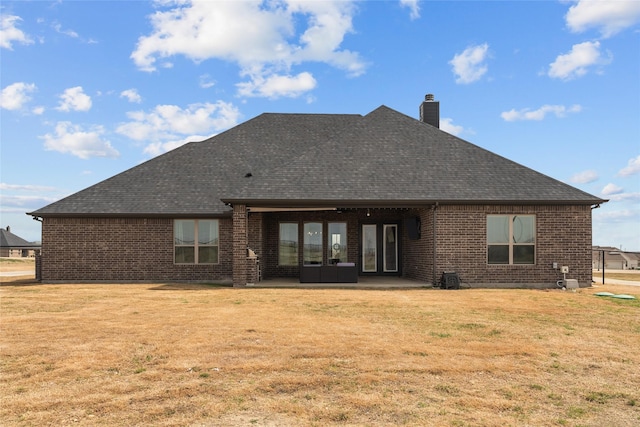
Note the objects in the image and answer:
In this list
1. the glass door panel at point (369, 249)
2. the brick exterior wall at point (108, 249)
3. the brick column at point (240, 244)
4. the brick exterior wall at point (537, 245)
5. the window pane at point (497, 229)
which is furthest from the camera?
the glass door panel at point (369, 249)

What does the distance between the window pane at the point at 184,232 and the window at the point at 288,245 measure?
3.50m

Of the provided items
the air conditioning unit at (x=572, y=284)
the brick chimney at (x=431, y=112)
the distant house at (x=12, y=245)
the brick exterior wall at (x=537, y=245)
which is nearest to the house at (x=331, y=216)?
the brick exterior wall at (x=537, y=245)

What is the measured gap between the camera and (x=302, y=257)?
811 inches

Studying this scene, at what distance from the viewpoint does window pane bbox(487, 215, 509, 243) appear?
17.8 metres

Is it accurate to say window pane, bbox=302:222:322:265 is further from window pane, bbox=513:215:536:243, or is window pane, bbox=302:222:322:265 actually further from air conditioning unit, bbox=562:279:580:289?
air conditioning unit, bbox=562:279:580:289

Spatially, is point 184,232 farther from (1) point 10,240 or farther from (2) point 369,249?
(1) point 10,240

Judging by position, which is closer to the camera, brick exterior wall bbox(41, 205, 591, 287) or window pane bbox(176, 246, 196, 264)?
brick exterior wall bbox(41, 205, 591, 287)

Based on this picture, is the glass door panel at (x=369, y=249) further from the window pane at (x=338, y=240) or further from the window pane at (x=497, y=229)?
the window pane at (x=497, y=229)

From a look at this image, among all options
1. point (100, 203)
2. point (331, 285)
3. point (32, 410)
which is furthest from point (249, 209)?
point (32, 410)

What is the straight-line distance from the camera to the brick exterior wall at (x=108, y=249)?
1928 cm

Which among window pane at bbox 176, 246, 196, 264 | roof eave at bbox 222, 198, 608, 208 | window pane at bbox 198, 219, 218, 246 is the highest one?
roof eave at bbox 222, 198, 608, 208

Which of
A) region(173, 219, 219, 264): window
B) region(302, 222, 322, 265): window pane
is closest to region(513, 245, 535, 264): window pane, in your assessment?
region(302, 222, 322, 265): window pane

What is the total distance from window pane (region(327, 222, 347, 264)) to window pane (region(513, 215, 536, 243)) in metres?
6.50

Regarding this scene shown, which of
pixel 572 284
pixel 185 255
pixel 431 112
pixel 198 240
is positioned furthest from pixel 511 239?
pixel 185 255
